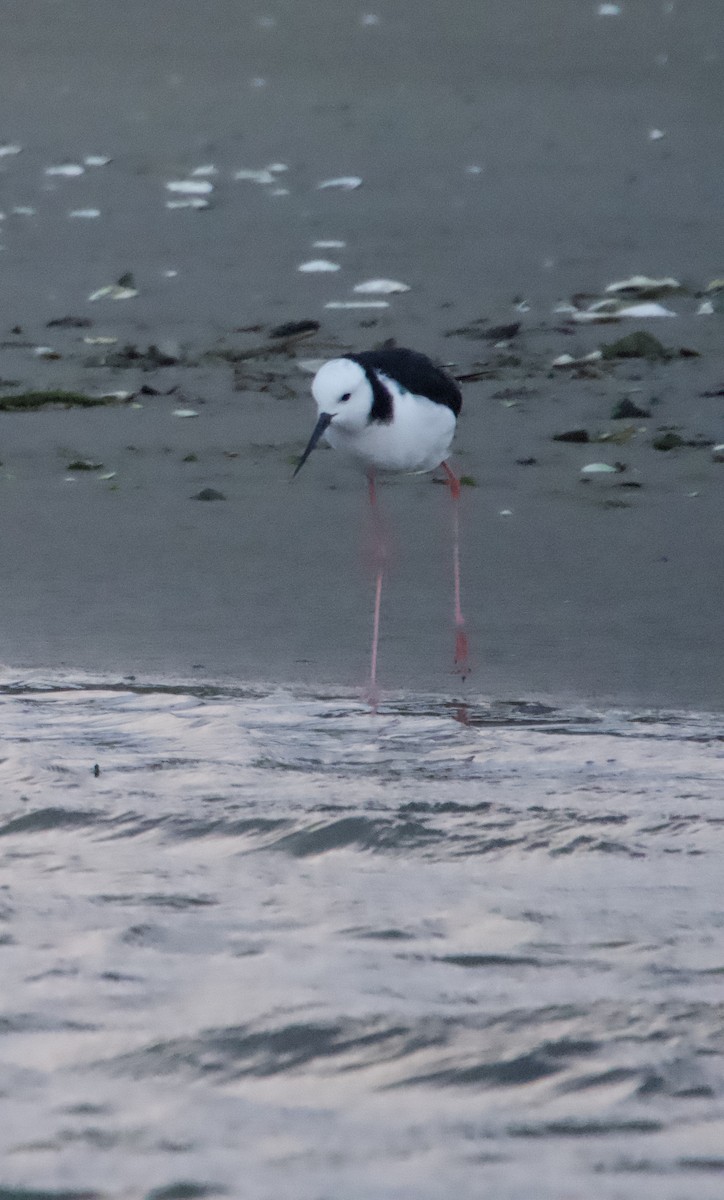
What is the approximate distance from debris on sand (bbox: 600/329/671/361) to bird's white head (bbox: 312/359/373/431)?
247 centimetres

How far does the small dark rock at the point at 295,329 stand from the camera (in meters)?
9.10

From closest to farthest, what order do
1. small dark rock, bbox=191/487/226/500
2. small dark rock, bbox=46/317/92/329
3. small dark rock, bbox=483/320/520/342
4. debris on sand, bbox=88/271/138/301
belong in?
small dark rock, bbox=191/487/226/500 → small dark rock, bbox=483/320/520/342 → small dark rock, bbox=46/317/92/329 → debris on sand, bbox=88/271/138/301

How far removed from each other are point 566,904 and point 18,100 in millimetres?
11757

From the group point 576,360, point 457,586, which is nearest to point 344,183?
point 576,360

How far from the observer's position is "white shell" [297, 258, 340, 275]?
10195 millimetres

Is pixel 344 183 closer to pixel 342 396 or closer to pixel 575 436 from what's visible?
pixel 575 436

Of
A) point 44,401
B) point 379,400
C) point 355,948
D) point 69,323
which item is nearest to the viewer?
point 355,948

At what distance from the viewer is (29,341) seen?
9.22 meters

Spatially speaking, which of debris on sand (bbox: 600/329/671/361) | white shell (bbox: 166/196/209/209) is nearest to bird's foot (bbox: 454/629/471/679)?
debris on sand (bbox: 600/329/671/361)

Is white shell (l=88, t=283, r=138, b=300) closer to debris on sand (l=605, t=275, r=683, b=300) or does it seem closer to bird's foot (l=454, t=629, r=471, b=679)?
debris on sand (l=605, t=275, r=683, b=300)

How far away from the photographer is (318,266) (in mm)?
10234

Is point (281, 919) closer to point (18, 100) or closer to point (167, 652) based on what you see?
point (167, 652)

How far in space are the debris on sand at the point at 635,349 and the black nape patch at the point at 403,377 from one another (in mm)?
1996

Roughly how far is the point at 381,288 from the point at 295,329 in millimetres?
824
